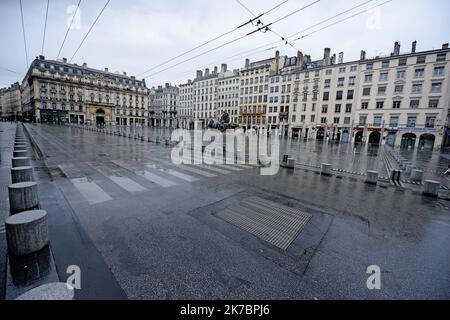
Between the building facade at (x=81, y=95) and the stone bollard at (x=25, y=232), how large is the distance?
3151 inches

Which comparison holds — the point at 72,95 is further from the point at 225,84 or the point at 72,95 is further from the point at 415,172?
the point at 415,172

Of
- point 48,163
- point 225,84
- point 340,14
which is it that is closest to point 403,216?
point 340,14

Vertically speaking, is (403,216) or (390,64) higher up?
(390,64)

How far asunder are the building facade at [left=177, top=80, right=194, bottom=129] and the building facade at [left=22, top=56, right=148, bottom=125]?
48.7ft

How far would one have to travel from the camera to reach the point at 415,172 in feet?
34.1

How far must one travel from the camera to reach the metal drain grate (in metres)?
4.67

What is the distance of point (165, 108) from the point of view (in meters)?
97.8

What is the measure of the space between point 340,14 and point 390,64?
3953cm

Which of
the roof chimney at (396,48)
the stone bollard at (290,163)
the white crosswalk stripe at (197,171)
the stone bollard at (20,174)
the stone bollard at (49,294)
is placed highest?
the roof chimney at (396,48)

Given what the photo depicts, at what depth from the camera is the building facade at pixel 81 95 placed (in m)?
63.2

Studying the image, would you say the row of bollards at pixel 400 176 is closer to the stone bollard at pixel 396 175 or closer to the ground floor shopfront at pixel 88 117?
the stone bollard at pixel 396 175

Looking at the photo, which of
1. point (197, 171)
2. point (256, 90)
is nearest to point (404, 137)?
point (256, 90)

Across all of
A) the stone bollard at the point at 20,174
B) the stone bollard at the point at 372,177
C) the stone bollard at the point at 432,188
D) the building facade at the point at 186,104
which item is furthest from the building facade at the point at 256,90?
the stone bollard at the point at 20,174

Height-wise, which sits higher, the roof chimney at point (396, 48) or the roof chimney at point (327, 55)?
the roof chimney at point (327, 55)
